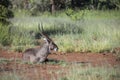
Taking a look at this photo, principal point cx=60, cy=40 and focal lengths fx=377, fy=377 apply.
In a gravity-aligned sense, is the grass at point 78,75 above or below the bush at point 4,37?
above

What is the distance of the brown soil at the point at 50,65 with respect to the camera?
30.0 feet

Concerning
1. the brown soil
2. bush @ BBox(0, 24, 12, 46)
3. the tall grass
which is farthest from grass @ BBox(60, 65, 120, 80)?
bush @ BBox(0, 24, 12, 46)

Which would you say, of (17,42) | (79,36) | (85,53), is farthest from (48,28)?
(85,53)

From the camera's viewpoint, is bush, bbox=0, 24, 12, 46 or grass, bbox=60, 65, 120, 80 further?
→ bush, bbox=0, 24, 12, 46

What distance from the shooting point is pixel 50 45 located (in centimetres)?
1087

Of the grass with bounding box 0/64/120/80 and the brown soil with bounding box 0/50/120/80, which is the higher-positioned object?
the grass with bounding box 0/64/120/80

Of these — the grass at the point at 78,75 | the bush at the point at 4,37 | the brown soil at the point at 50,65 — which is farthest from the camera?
the bush at the point at 4,37

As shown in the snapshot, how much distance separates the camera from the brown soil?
916 centimetres

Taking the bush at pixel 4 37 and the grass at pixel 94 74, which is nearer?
the grass at pixel 94 74

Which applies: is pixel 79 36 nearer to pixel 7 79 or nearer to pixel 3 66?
pixel 3 66

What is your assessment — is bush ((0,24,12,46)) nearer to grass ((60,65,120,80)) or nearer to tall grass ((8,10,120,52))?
tall grass ((8,10,120,52))

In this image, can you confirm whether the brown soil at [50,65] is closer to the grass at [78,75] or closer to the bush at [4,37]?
the grass at [78,75]

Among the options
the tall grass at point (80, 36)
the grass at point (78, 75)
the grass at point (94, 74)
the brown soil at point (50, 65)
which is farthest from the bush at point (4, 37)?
the grass at point (94, 74)

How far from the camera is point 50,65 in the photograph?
10859mm
